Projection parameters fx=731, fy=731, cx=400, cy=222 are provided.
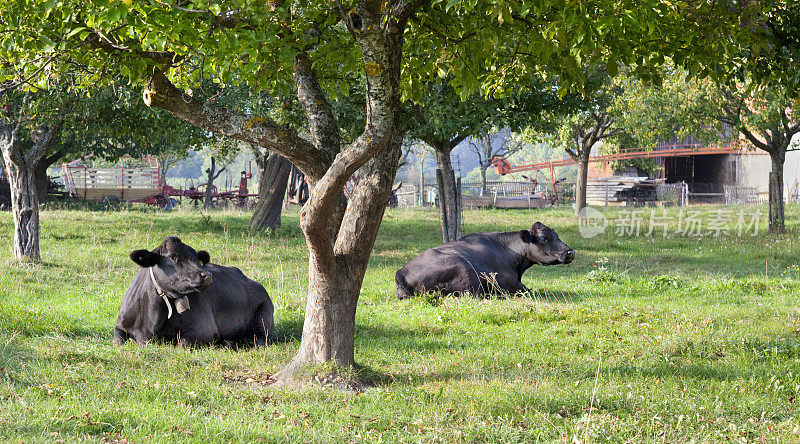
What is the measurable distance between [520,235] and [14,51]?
346 inches

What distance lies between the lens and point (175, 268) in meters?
8.27

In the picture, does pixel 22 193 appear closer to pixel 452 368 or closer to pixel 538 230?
pixel 538 230

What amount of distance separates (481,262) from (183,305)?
19.6 feet

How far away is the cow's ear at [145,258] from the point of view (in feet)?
26.6

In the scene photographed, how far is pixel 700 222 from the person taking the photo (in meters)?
27.9

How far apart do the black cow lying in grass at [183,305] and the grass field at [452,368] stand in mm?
303

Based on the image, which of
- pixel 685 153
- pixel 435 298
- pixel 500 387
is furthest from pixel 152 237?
pixel 685 153

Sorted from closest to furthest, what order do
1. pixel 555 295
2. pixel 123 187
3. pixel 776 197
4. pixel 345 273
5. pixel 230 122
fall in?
pixel 230 122 → pixel 345 273 → pixel 555 295 → pixel 776 197 → pixel 123 187

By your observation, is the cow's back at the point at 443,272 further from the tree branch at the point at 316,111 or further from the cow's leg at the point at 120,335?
the tree branch at the point at 316,111

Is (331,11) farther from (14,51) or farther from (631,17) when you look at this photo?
(14,51)

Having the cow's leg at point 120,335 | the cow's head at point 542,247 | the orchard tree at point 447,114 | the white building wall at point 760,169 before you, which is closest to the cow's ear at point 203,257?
the cow's leg at point 120,335

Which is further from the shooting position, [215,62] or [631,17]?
[215,62]

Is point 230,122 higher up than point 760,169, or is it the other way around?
point 760,169

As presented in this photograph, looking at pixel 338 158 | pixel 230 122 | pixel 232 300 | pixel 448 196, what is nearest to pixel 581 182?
pixel 448 196
